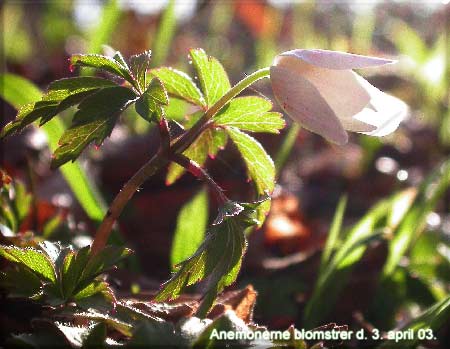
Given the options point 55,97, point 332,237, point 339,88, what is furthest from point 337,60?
point 332,237

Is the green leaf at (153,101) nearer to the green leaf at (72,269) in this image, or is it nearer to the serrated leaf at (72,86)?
the serrated leaf at (72,86)

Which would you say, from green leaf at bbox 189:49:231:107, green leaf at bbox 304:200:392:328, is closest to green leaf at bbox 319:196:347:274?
green leaf at bbox 304:200:392:328

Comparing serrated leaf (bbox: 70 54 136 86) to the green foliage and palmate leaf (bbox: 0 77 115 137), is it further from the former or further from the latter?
the green foliage

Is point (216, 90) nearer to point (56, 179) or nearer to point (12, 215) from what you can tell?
point (12, 215)

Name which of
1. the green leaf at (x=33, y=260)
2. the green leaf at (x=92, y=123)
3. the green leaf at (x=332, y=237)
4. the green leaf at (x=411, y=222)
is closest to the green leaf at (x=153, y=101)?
the green leaf at (x=92, y=123)

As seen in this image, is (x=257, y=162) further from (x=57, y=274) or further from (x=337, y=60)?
(x=57, y=274)

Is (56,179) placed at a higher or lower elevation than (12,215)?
lower

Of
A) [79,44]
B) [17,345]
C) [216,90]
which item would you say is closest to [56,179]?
[216,90]
